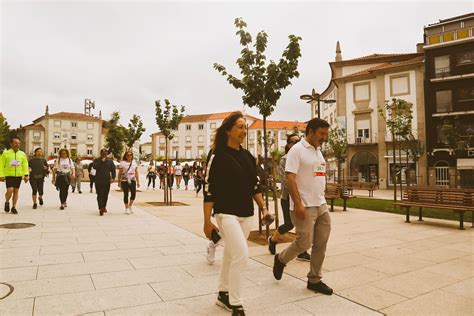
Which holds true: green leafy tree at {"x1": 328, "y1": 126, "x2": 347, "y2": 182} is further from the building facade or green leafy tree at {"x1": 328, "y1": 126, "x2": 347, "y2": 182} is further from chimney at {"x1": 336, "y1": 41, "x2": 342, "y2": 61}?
chimney at {"x1": 336, "y1": 41, "x2": 342, "y2": 61}

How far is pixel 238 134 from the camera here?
3332 mm

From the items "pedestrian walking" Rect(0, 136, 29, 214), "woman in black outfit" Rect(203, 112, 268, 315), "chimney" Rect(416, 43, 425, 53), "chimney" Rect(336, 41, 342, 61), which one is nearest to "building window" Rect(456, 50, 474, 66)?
"chimney" Rect(416, 43, 425, 53)

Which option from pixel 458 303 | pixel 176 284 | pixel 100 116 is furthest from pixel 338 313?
pixel 100 116

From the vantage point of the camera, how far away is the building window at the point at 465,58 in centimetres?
3212

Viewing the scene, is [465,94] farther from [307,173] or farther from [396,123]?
[307,173]

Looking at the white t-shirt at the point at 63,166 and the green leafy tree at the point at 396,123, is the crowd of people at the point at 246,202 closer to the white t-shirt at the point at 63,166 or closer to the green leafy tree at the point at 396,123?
the white t-shirt at the point at 63,166

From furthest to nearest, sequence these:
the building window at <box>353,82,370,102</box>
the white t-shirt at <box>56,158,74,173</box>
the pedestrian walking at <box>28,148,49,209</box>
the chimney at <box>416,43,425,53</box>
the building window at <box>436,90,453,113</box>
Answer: the chimney at <box>416,43,425,53</box>
the building window at <box>353,82,370,102</box>
the building window at <box>436,90,453,113</box>
the pedestrian walking at <box>28,148,49,209</box>
the white t-shirt at <box>56,158,74,173</box>

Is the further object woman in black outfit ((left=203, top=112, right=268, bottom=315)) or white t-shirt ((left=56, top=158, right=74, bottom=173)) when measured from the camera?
white t-shirt ((left=56, top=158, right=74, bottom=173))

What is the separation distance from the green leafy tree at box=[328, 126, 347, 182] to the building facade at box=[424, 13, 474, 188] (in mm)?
7872

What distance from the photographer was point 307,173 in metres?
4.05

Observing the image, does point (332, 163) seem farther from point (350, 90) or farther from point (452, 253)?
point (452, 253)

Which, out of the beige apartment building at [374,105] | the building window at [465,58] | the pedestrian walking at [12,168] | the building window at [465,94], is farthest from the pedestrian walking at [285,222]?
the building window at [465,58]

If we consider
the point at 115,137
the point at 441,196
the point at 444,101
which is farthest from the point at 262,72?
the point at 444,101

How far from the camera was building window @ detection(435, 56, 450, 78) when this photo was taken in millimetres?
33281
